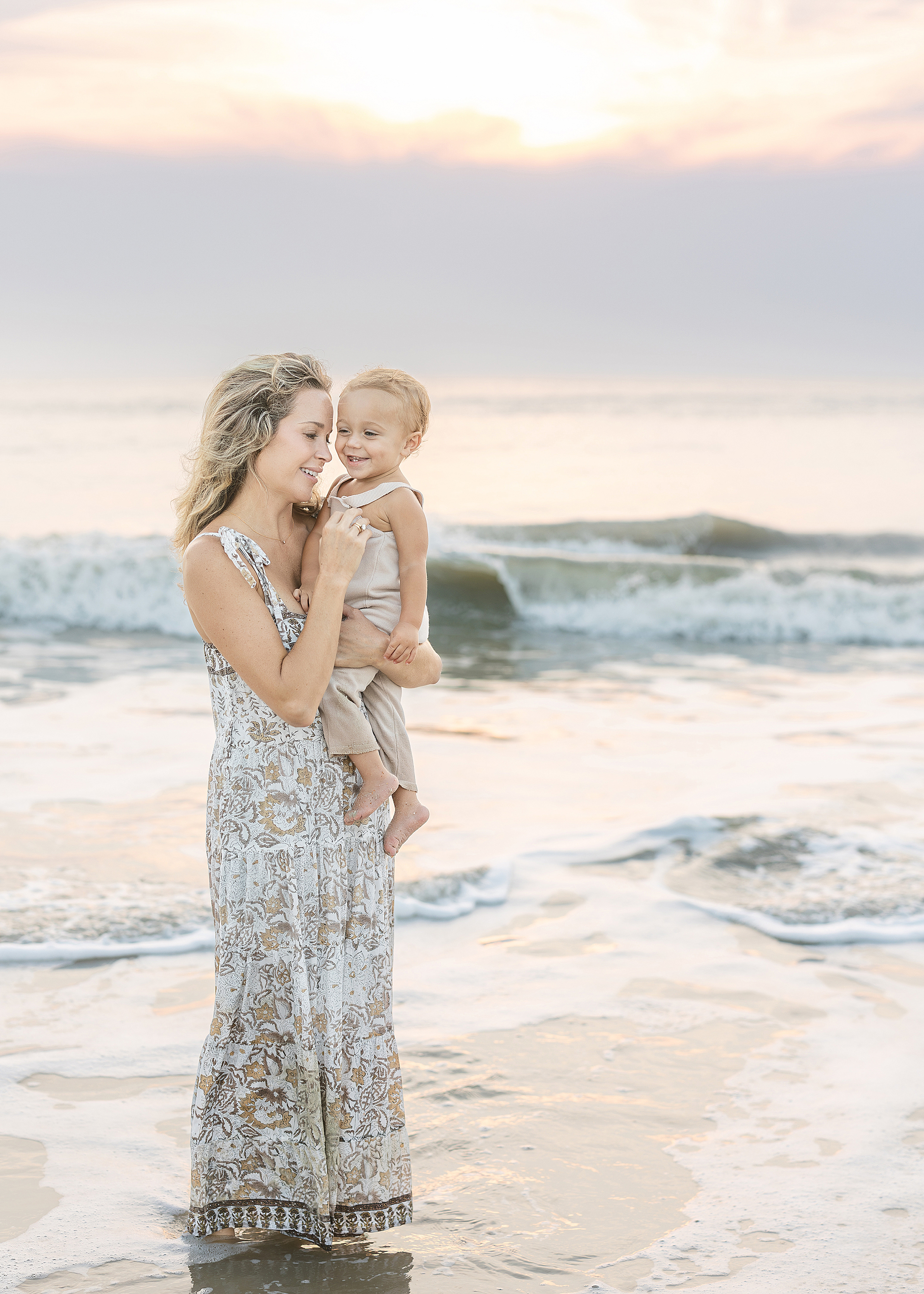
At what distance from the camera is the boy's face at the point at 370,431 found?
2719mm

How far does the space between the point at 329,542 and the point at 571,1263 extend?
5.71 ft

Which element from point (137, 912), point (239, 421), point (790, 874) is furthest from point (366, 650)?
point (790, 874)

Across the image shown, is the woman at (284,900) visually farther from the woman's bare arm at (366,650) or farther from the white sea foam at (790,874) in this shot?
the white sea foam at (790,874)

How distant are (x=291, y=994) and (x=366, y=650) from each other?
0.77 metres

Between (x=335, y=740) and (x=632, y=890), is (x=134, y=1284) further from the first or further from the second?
(x=632, y=890)

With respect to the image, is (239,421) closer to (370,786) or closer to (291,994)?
(370,786)

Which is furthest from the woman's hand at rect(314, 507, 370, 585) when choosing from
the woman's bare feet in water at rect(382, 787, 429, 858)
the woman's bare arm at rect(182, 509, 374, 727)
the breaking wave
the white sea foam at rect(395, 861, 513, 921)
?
the breaking wave

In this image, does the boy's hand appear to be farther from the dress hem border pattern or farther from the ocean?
the ocean

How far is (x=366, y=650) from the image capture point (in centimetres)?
263

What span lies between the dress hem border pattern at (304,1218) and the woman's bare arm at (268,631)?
3.65 ft

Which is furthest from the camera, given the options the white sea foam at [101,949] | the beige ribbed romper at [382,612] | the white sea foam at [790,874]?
the white sea foam at [790,874]

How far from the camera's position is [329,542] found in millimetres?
2533

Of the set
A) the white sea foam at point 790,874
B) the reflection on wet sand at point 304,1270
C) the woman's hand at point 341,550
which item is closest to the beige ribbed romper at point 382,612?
the woman's hand at point 341,550

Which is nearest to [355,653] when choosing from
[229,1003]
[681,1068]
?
[229,1003]
